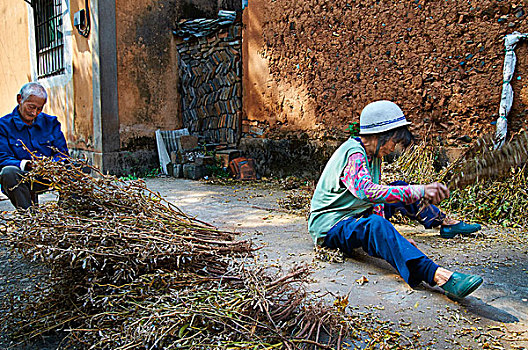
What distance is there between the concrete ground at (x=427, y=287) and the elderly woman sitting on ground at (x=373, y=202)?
0.43ft

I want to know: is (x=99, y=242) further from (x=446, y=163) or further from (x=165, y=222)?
(x=446, y=163)

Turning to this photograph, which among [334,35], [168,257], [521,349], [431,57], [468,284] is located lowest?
[521,349]

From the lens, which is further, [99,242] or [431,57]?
[431,57]

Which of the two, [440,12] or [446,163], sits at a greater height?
[440,12]

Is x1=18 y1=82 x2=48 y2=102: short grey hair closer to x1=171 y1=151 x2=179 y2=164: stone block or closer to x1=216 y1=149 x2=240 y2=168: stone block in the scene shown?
x1=216 y1=149 x2=240 y2=168: stone block

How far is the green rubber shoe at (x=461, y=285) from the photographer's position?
1979 millimetres

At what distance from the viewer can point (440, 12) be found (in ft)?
15.1

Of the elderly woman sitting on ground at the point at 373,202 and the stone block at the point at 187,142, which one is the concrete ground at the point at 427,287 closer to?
the elderly woman sitting on ground at the point at 373,202

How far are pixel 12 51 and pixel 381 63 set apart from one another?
8908 millimetres

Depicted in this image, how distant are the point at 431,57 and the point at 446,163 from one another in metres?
1.24

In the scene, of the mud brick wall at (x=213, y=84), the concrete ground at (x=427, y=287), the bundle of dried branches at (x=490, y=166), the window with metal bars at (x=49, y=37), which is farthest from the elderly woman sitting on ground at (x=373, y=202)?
the window with metal bars at (x=49, y=37)

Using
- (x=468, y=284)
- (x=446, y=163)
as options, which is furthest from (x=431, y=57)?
(x=468, y=284)

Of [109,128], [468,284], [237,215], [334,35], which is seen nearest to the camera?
[468,284]

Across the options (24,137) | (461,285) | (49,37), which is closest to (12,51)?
(49,37)
